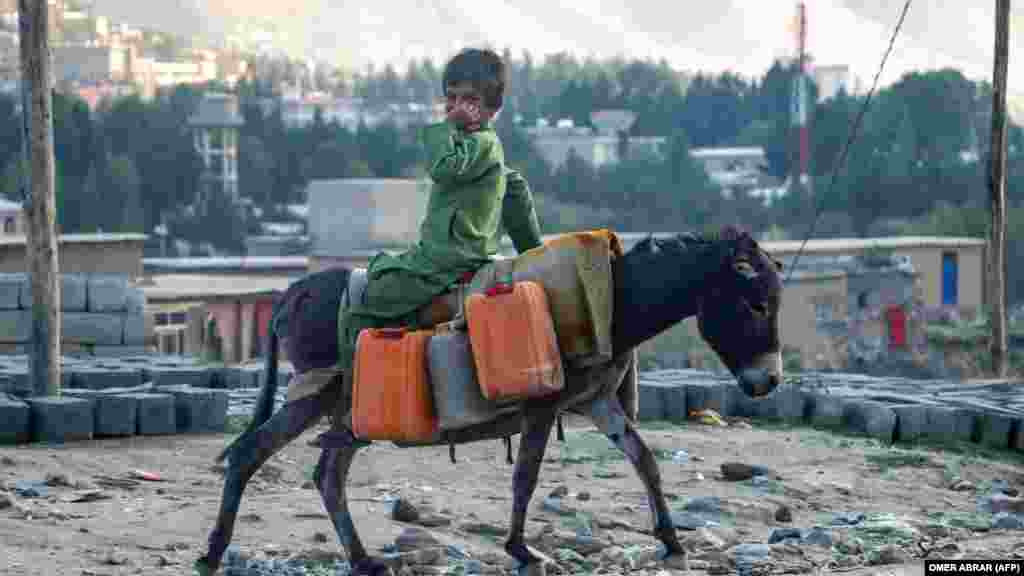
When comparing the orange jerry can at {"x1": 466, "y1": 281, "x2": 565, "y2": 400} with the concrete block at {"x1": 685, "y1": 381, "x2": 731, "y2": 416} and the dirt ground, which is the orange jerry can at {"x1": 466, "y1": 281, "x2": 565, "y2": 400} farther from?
the concrete block at {"x1": 685, "y1": 381, "x2": 731, "y2": 416}

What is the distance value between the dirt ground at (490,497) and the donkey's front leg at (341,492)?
37cm

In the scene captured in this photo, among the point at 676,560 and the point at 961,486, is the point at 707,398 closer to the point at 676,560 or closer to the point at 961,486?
the point at 961,486

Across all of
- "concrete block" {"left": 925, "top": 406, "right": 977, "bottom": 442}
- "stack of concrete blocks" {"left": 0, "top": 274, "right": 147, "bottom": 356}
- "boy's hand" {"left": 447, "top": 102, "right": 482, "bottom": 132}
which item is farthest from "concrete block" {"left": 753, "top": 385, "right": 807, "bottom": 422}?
"stack of concrete blocks" {"left": 0, "top": 274, "right": 147, "bottom": 356}

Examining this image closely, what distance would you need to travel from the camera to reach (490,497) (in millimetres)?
11094

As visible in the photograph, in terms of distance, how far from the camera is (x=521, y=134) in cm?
11569

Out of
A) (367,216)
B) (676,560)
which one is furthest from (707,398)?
(367,216)

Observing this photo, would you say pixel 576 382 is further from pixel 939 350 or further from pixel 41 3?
pixel 939 350

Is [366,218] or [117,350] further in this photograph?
[366,218]

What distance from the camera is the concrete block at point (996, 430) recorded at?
1419 cm

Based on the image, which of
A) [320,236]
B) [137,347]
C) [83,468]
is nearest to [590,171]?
[320,236]

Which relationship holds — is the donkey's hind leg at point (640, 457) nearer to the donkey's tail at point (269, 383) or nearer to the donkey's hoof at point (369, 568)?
the donkey's hoof at point (369, 568)

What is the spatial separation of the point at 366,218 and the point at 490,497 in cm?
4022

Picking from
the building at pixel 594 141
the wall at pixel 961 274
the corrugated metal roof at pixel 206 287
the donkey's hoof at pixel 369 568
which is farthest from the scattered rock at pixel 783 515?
the building at pixel 594 141

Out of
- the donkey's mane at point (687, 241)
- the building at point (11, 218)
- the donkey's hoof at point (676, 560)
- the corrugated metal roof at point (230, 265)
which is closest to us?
the donkey's mane at point (687, 241)
